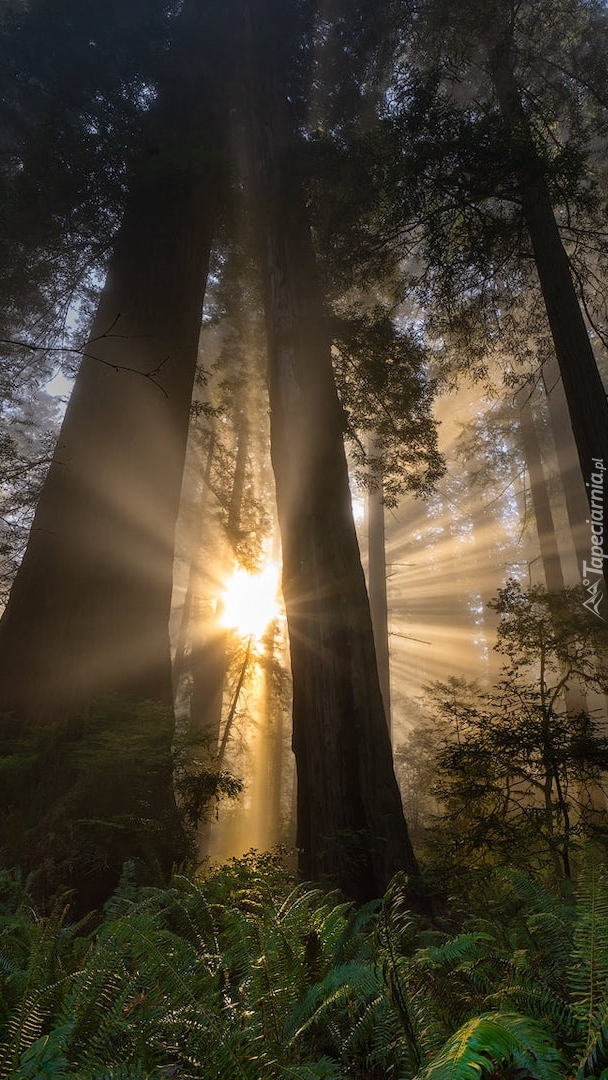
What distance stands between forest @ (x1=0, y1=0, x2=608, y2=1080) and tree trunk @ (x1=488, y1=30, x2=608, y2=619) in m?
0.04

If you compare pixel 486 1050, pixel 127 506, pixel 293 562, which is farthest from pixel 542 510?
pixel 486 1050

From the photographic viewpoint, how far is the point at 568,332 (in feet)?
20.0

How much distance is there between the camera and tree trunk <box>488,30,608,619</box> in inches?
220

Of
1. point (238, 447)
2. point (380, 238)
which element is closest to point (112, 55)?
point (380, 238)

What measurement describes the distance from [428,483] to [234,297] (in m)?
6.50

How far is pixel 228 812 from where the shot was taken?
2370 cm

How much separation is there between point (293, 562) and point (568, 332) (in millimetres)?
4098

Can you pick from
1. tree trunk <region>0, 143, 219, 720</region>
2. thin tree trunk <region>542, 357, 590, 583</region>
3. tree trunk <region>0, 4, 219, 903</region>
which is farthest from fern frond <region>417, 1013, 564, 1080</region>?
thin tree trunk <region>542, 357, 590, 583</region>

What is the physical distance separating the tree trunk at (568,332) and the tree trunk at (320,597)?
2.58 metres

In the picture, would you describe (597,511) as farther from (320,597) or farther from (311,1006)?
(311,1006)

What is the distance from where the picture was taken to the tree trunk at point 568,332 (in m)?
5.60

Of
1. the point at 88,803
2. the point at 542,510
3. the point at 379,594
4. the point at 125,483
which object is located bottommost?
the point at 88,803

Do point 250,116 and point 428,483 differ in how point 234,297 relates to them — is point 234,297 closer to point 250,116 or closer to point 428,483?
point 250,116

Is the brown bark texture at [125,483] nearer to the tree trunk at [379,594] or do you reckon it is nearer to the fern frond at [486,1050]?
the fern frond at [486,1050]
